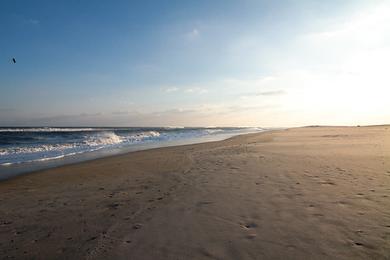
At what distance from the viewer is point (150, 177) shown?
10094 mm

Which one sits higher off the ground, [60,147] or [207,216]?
[207,216]

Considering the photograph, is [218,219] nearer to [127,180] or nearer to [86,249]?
[86,249]

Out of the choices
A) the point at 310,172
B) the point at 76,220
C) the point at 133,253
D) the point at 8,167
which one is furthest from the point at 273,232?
the point at 8,167

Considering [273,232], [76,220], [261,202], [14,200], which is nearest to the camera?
[273,232]

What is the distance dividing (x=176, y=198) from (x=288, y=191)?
254 cm

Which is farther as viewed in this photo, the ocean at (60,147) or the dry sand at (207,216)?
the ocean at (60,147)

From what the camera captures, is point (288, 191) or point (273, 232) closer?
point (273, 232)

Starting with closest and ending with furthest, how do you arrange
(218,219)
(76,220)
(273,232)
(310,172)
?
(273,232)
(218,219)
(76,220)
(310,172)

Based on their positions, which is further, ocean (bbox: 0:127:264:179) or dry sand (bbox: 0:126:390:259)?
ocean (bbox: 0:127:264:179)

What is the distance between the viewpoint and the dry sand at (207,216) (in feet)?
13.8

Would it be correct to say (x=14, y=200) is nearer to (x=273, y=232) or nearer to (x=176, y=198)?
(x=176, y=198)

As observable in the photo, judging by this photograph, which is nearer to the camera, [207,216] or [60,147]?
[207,216]

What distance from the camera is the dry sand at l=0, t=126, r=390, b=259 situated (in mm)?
4199

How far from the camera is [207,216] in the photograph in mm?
5578
